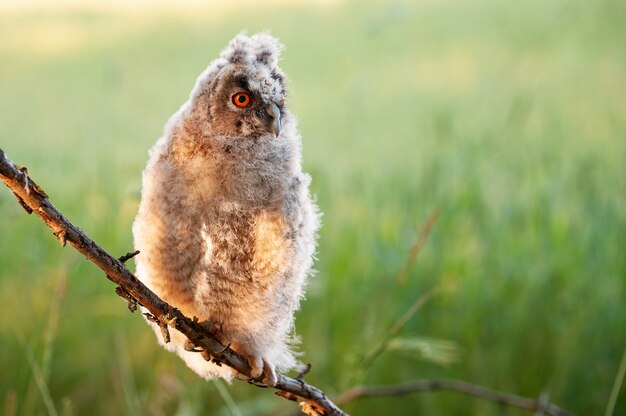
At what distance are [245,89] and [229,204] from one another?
0.19 meters

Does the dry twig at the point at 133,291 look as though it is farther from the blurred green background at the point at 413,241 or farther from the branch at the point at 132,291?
the blurred green background at the point at 413,241

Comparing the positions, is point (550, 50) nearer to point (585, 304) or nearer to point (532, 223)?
point (532, 223)

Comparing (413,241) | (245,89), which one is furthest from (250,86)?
(413,241)

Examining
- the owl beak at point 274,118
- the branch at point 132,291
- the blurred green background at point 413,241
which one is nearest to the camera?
the branch at point 132,291

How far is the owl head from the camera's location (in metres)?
1.19

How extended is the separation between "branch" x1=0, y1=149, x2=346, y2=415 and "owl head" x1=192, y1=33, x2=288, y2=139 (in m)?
0.33

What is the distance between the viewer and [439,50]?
4645 mm

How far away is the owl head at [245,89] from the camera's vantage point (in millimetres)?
1194

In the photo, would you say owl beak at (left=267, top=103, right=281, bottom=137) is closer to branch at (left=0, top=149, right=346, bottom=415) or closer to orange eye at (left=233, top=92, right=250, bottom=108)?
orange eye at (left=233, top=92, right=250, bottom=108)

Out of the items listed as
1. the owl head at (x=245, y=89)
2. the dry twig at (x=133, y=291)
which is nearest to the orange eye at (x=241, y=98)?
the owl head at (x=245, y=89)

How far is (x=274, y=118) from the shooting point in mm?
1199

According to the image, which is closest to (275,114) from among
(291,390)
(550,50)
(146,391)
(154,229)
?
(154,229)

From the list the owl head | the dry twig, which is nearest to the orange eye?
the owl head

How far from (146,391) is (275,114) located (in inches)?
86.5
